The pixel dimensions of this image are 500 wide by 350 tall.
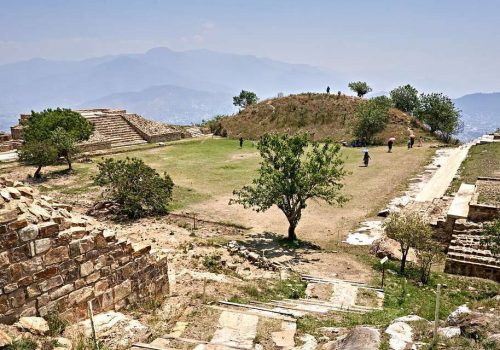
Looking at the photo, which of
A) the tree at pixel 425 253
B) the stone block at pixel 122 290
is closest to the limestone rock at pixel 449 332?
Result: the stone block at pixel 122 290

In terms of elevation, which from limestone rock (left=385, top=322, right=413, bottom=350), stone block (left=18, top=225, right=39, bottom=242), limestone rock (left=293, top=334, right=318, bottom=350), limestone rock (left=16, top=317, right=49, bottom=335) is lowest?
limestone rock (left=293, top=334, right=318, bottom=350)

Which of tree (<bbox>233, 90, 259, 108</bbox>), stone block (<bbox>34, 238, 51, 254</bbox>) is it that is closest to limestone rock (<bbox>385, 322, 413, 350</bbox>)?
stone block (<bbox>34, 238, 51, 254</bbox>)

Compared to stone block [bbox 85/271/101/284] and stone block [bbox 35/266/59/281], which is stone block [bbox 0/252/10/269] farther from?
stone block [bbox 85/271/101/284]

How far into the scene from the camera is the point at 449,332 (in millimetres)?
6422

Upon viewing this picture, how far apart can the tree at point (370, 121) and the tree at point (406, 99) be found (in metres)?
11.9

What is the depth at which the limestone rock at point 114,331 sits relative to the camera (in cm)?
712

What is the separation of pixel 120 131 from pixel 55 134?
2025 centimetres

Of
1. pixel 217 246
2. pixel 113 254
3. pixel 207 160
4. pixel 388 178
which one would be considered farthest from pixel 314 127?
pixel 113 254

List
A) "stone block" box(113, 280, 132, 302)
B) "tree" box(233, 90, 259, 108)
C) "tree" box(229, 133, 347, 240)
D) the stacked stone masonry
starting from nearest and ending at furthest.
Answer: "stone block" box(113, 280, 132, 302), the stacked stone masonry, "tree" box(229, 133, 347, 240), "tree" box(233, 90, 259, 108)

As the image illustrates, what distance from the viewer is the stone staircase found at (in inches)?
1955

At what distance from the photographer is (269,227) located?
21.1 meters

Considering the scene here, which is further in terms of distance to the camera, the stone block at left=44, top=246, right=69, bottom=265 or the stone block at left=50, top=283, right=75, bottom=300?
the stone block at left=50, top=283, right=75, bottom=300

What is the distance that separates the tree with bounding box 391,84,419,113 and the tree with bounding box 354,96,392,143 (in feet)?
Result: 39.0

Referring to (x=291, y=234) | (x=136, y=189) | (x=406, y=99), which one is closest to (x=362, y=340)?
(x=291, y=234)
